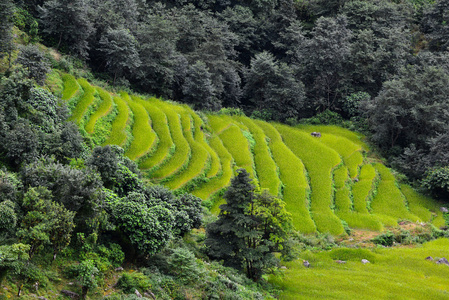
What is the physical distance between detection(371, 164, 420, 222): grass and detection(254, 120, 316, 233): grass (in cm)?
587

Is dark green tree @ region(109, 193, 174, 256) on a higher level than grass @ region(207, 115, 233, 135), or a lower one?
lower

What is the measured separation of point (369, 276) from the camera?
62.4 feet

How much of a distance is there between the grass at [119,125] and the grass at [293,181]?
479 inches

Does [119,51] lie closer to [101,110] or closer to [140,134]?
[101,110]

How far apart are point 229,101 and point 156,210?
111ft

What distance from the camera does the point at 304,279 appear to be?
18.6 meters

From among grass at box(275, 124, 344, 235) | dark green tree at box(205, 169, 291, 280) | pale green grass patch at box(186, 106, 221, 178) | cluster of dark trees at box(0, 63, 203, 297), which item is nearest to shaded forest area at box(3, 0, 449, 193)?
pale green grass patch at box(186, 106, 221, 178)

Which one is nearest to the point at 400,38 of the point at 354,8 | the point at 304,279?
the point at 354,8

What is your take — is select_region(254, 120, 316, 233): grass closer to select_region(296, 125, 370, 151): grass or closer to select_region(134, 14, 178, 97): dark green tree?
select_region(296, 125, 370, 151): grass

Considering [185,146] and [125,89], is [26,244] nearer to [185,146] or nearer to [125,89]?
[185,146]

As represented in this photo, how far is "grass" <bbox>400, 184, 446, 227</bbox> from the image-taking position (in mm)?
30766

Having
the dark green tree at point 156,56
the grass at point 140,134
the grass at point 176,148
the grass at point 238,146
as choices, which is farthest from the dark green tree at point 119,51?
the grass at point 238,146

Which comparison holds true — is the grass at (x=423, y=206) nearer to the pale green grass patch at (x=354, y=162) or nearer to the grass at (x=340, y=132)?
the pale green grass patch at (x=354, y=162)

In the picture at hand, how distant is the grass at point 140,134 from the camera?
26.4m
